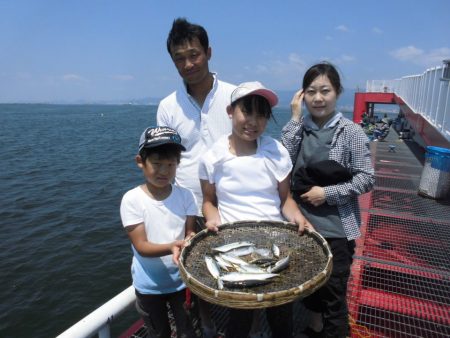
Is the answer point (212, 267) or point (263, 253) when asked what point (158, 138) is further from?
point (263, 253)

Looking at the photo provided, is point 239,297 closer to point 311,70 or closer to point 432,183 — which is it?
point 311,70

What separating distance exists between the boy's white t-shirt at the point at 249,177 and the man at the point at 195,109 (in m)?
0.40

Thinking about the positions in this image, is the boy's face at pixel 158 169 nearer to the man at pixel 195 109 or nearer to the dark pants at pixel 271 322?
the man at pixel 195 109

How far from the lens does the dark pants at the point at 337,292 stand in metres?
2.81

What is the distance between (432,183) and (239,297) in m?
7.67

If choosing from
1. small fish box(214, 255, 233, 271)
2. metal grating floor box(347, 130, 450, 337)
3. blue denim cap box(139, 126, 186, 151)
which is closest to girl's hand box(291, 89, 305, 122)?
blue denim cap box(139, 126, 186, 151)

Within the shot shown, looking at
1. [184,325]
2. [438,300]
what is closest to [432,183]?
[438,300]

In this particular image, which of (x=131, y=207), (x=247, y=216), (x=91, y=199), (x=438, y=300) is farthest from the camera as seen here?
(x=91, y=199)

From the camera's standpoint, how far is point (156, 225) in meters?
2.70

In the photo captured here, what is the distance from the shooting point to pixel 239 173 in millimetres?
2742

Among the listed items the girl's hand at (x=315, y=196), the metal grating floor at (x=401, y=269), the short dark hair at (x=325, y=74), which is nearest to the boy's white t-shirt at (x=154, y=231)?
the girl's hand at (x=315, y=196)

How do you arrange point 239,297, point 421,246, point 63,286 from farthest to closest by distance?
point 63,286
point 421,246
point 239,297

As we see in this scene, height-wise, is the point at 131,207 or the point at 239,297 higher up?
the point at 131,207

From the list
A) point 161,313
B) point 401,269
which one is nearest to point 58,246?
point 161,313
